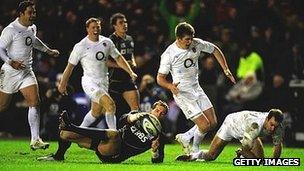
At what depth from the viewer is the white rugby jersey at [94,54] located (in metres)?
16.7

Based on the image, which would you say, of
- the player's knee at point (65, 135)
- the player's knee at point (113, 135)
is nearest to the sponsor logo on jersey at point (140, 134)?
the player's knee at point (113, 135)

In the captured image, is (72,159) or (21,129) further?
(21,129)

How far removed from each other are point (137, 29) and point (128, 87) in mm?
5791

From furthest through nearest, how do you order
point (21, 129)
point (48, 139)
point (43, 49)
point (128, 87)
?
point (21, 129), point (48, 139), point (128, 87), point (43, 49)

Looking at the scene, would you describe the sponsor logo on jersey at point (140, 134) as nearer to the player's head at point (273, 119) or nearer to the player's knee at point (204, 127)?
the player's head at point (273, 119)

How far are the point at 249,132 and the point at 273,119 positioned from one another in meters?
0.62

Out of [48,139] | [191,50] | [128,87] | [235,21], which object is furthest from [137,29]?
[191,50]

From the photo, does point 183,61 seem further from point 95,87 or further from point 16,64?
point 16,64

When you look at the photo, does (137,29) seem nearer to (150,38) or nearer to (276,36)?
(150,38)

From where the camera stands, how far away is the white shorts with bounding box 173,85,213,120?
52.3 ft

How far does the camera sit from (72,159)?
15664mm

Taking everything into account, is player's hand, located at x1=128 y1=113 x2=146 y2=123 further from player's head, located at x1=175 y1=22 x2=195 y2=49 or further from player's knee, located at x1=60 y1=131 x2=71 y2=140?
player's head, located at x1=175 y1=22 x2=195 y2=49

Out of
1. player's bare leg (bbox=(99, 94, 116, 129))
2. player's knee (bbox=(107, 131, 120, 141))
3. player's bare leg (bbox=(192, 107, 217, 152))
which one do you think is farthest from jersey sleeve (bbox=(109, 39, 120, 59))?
player's knee (bbox=(107, 131, 120, 141))

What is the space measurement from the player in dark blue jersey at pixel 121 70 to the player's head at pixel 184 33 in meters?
2.50
